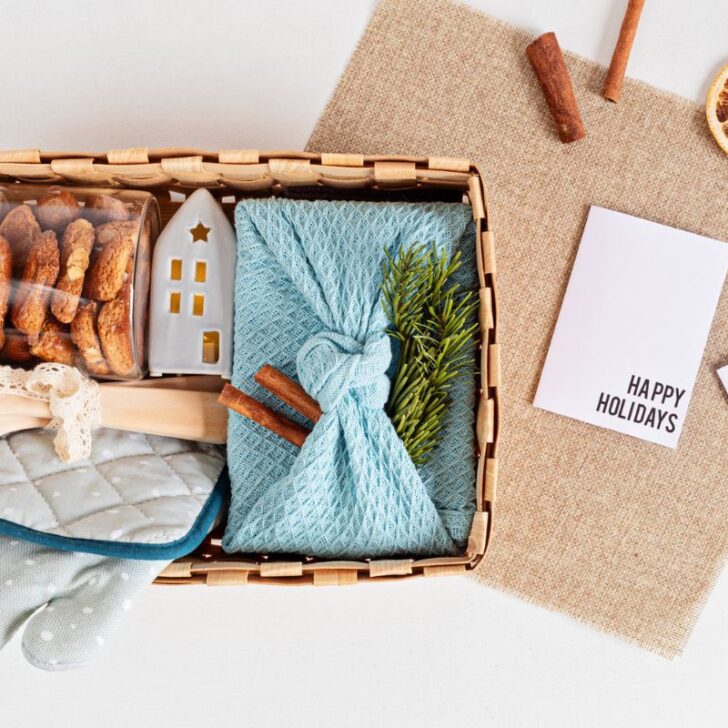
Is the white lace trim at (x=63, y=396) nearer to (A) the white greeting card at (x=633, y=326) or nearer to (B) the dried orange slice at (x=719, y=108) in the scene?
(A) the white greeting card at (x=633, y=326)

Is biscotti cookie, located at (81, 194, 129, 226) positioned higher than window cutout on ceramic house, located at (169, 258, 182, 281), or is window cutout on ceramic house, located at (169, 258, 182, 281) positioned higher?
biscotti cookie, located at (81, 194, 129, 226)

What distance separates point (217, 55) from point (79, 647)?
26.1 inches

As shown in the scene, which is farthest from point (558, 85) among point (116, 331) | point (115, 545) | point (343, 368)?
point (115, 545)

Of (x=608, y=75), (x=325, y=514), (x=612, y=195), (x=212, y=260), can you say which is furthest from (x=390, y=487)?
(x=608, y=75)

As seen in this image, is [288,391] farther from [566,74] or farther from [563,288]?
[566,74]

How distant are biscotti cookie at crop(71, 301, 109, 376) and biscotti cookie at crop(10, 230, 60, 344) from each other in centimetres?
3

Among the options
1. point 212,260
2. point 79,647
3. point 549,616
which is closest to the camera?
point 79,647

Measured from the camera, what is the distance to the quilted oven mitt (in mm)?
609

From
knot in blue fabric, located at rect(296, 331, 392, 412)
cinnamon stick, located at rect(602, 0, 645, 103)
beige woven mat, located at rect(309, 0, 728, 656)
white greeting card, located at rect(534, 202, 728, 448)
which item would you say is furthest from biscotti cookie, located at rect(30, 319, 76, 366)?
cinnamon stick, located at rect(602, 0, 645, 103)

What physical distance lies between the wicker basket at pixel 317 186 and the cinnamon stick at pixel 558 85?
16cm

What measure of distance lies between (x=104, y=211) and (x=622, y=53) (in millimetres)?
592

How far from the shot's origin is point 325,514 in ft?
2.14

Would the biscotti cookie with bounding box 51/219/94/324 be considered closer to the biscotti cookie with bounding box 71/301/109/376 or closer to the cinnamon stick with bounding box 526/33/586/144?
the biscotti cookie with bounding box 71/301/109/376

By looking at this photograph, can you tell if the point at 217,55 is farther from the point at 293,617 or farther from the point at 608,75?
the point at 293,617
